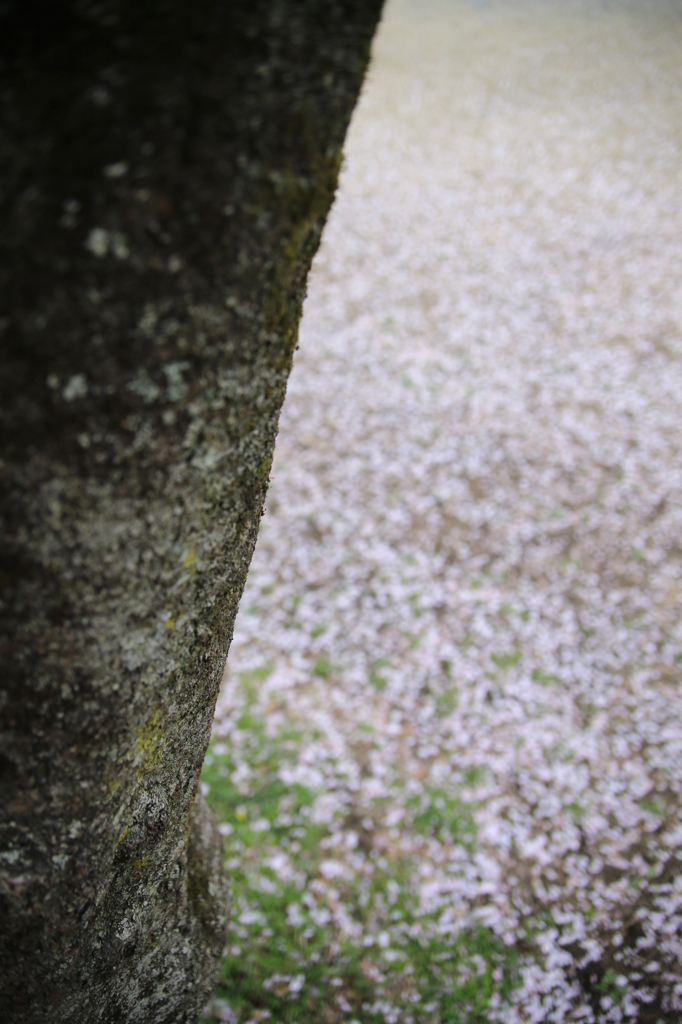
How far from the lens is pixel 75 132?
0.80m

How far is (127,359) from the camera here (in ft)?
3.01

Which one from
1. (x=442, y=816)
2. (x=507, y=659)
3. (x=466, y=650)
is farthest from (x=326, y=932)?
(x=507, y=659)

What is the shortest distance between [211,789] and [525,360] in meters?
7.86

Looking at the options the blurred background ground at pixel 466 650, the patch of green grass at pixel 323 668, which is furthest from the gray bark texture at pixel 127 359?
the patch of green grass at pixel 323 668

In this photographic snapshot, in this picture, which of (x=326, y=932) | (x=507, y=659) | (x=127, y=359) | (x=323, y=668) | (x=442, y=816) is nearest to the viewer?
(x=127, y=359)

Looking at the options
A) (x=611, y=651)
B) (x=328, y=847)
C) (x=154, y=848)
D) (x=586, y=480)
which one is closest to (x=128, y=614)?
(x=154, y=848)

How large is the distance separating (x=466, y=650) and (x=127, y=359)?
5.06 meters

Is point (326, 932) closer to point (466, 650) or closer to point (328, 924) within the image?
point (328, 924)

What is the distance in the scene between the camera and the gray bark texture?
810mm

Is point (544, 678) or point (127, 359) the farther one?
point (544, 678)

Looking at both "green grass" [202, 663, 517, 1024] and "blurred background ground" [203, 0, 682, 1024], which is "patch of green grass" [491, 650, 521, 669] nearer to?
"blurred background ground" [203, 0, 682, 1024]

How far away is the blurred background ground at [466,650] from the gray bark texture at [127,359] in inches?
115

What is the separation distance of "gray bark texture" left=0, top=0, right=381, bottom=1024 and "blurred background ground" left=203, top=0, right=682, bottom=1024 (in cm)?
292

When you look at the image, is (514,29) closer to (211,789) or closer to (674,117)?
(674,117)
